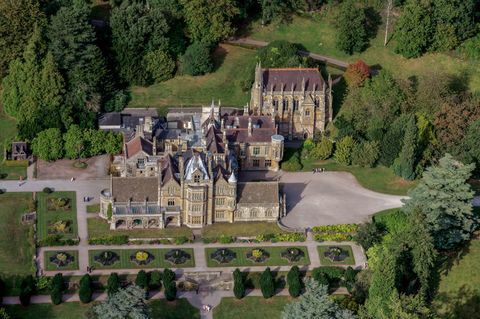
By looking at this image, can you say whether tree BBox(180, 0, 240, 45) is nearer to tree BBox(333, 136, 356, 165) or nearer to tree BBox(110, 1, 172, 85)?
tree BBox(110, 1, 172, 85)

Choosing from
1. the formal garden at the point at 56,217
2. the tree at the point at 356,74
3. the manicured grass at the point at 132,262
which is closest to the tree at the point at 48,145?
the formal garden at the point at 56,217

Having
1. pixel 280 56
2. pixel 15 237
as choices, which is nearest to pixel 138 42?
pixel 280 56

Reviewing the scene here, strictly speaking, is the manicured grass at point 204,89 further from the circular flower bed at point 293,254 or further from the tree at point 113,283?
the tree at point 113,283

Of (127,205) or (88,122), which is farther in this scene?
Result: (88,122)

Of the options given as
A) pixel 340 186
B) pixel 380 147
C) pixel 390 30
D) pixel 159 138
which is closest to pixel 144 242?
pixel 159 138

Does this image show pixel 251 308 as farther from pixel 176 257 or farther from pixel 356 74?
pixel 356 74

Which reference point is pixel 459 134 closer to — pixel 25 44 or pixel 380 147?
pixel 380 147
